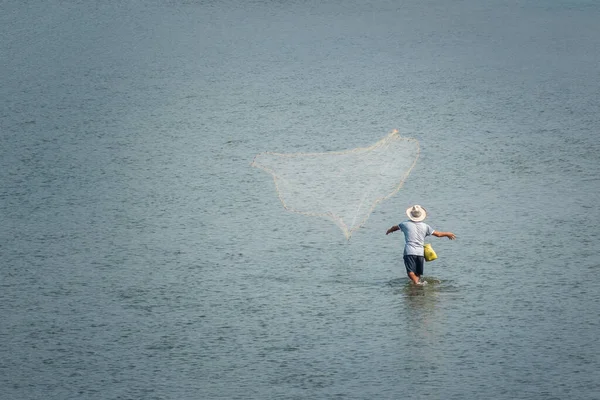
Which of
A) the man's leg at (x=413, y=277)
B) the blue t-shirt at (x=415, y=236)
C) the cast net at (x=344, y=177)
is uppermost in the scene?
the cast net at (x=344, y=177)

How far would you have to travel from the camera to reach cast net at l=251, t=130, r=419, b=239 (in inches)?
615

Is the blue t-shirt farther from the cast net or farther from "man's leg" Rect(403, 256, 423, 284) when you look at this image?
the cast net

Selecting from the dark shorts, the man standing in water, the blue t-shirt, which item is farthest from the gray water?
the blue t-shirt

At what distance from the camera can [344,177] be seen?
1650cm

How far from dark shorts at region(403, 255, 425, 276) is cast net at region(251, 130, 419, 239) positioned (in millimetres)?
2391

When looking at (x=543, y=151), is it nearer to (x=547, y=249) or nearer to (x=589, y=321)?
(x=547, y=249)

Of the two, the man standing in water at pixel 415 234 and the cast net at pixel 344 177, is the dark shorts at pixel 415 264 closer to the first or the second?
the man standing in water at pixel 415 234

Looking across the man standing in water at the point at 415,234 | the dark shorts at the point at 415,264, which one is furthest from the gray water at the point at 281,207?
the man standing in water at the point at 415,234

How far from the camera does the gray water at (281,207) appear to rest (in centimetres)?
1120

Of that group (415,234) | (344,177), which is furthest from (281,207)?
(415,234)

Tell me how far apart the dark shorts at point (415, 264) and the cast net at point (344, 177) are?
2.39m

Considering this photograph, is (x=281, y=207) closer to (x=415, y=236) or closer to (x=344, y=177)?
(x=344, y=177)

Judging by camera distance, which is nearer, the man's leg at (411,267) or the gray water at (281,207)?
the gray water at (281,207)

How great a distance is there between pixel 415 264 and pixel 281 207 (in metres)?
3.80
